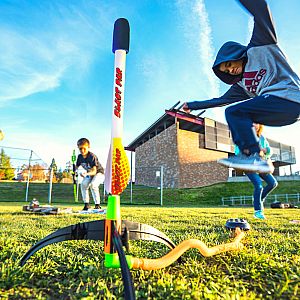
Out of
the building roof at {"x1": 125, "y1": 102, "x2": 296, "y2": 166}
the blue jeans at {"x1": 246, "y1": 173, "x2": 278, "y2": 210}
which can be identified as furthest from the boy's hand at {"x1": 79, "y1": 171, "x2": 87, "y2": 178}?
the building roof at {"x1": 125, "y1": 102, "x2": 296, "y2": 166}

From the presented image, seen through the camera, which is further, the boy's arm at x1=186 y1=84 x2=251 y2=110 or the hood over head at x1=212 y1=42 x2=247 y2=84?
the boy's arm at x1=186 y1=84 x2=251 y2=110

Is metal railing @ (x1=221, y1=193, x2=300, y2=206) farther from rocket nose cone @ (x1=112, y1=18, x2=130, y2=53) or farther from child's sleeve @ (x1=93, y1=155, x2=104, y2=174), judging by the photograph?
rocket nose cone @ (x1=112, y1=18, x2=130, y2=53)

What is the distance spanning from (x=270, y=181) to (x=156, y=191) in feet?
55.1

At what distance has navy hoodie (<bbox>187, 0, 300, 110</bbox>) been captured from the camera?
6.66 ft

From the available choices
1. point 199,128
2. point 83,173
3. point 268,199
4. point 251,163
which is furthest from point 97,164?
point 199,128

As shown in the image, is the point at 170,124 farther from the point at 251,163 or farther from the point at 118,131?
the point at 118,131

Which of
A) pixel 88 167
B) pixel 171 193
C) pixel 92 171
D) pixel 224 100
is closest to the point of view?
pixel 224 100

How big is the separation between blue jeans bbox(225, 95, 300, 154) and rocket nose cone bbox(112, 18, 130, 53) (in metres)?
1.08

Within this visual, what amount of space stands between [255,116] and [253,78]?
37 centimetres

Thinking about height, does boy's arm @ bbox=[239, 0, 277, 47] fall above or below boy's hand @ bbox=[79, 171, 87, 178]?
above

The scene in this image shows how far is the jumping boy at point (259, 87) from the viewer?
6.64 feet

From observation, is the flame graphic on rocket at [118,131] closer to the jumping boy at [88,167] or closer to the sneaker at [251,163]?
the sneaker at [251,163]

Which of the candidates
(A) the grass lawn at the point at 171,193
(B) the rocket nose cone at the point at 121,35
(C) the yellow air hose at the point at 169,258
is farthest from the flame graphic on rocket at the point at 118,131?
(A) the grass lawn at the point at 171,193

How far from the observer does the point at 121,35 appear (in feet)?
5.08
